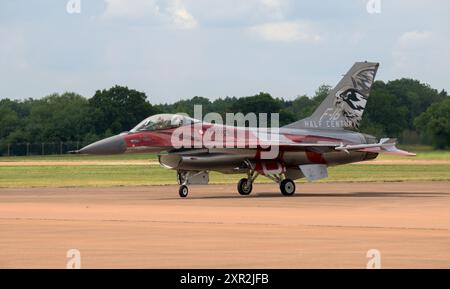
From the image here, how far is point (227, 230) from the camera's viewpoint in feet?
82.2

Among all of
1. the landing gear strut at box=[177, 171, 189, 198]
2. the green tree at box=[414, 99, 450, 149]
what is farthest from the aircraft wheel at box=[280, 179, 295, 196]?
the green tree at box=[414, 99, 450, 149]

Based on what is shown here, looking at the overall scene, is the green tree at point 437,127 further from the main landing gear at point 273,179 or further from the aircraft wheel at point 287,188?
the aircraft wheel at point 287,188

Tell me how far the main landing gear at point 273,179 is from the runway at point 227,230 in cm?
46

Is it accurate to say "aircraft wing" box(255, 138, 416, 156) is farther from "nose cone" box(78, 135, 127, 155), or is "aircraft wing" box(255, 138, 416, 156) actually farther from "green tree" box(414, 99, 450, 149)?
"green tree" box(414, 99, 450, 149)

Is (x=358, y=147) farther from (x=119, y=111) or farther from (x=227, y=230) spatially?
(x=119, y=111)

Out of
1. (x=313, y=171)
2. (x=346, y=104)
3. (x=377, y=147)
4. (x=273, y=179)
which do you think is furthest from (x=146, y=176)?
(x=377, y=147)

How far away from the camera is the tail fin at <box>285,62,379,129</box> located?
144 feet

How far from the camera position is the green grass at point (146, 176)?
182 ft

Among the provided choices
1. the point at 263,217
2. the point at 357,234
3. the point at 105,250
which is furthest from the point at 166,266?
the point at 263,217

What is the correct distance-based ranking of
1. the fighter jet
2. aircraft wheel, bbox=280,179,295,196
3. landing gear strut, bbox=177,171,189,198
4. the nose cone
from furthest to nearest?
aircraft wheel, bbox=280,179,295,196 → landing gear strut, bbox=177,171,189,198 → the fighter jet → the nose cone

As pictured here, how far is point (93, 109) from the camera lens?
128125mm

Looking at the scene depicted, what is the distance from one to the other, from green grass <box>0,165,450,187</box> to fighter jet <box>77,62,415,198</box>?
1200 centimetres
